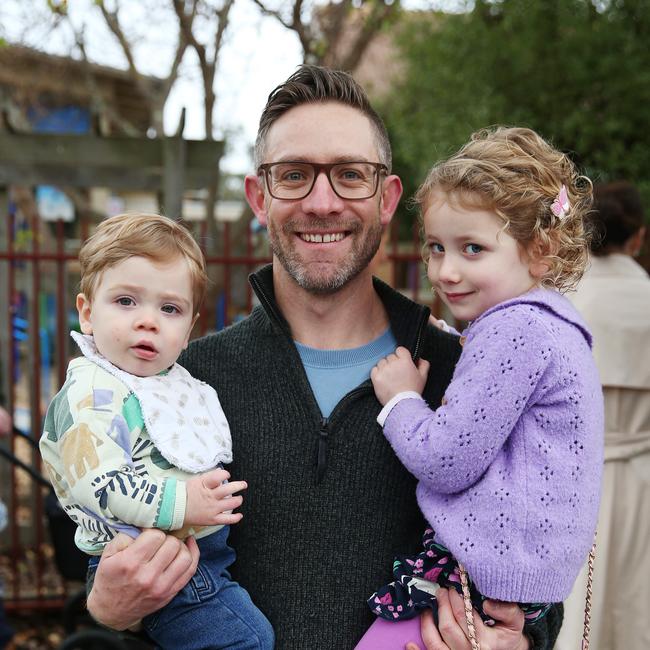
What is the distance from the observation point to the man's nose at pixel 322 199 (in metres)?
2.10

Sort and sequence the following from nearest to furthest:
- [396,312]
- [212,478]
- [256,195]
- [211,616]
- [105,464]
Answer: [105,464] < [212,478] < [211,616] < [396,312] < [256,195]

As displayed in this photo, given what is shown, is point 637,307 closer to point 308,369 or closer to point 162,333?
point 308,369

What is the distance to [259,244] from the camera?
20.1ft

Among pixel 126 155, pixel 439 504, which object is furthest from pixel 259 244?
pixel 439 504

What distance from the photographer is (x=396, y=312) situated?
227cm

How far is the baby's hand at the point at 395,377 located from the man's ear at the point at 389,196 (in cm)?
47

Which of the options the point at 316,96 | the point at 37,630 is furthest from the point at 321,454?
the point at 37,630

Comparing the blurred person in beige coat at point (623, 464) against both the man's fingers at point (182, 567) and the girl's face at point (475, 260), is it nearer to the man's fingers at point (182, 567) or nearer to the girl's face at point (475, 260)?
the girl's face at point (475, 260)

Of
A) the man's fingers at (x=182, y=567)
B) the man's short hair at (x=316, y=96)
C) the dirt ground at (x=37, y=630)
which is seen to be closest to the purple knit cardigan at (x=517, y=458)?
the man's fingers at (x=182, y=567)

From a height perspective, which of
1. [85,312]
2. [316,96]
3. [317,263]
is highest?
[316,96]

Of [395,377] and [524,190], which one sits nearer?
[524,190]

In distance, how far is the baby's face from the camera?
1.83 m

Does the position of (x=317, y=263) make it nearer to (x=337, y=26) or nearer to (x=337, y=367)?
(x=337, y=367)

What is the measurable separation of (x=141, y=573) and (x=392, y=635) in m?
0.64
